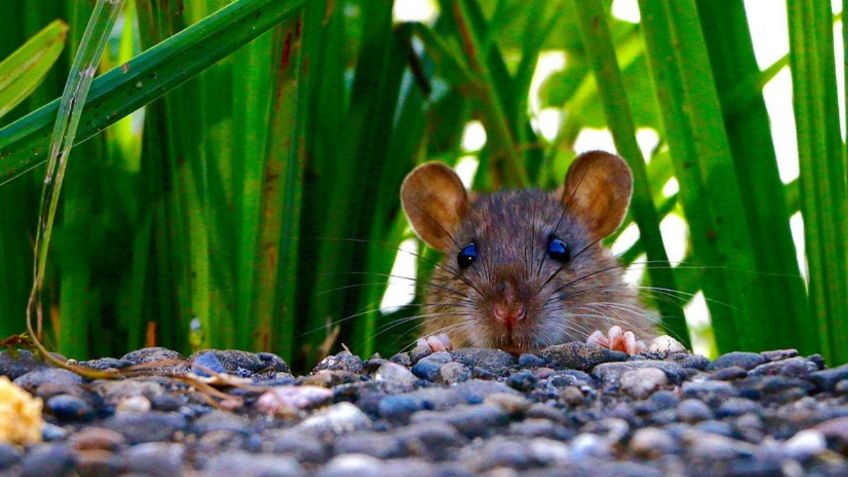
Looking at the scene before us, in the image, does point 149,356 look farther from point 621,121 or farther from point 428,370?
point 621,121

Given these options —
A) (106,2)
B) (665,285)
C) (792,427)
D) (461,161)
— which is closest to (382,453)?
(792,427)

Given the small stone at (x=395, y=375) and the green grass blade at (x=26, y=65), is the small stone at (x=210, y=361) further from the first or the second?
the green grass blade at (x=26, y=65)

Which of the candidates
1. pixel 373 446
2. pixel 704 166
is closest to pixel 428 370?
pixel 373 446

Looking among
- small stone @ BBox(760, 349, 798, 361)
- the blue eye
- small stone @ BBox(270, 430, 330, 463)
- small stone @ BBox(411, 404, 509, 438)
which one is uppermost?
the blue eye

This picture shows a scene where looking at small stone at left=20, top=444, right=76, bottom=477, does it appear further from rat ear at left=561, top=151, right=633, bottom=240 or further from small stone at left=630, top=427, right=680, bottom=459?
rat ear at left=561, top=151, right=633, bottom=240

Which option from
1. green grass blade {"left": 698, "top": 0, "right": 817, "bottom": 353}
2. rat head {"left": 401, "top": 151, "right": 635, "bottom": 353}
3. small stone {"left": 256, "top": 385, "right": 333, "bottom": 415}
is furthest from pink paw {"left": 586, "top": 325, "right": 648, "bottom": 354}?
small stone {"left": 256, "top": 385, "right": 333, "bottom": 415}
